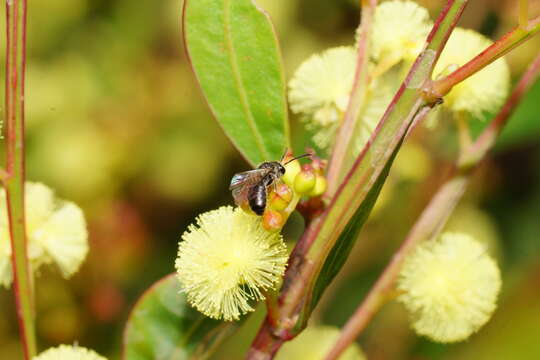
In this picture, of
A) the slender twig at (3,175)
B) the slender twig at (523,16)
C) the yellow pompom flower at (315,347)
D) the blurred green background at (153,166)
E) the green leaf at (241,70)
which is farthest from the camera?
the blurred green background at (153,166)

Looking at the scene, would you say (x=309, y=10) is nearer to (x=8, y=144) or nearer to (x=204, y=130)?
(x=204, y=130)

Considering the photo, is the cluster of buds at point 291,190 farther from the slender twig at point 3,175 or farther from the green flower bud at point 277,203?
the slender twig at point 3,175

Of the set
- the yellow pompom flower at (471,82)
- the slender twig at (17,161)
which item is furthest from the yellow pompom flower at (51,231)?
the yellow pompom flower at (471,82)

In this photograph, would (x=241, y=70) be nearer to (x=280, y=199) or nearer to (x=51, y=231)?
(x=280, y=199)

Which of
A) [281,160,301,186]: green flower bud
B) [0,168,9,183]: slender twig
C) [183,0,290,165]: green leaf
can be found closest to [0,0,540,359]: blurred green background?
[183,0,290,165]: green leaf

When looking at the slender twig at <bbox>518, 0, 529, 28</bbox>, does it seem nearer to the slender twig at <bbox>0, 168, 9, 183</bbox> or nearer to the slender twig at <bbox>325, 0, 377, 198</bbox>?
the slender twig at <bbox>325, 0, 377, 198</bbox>

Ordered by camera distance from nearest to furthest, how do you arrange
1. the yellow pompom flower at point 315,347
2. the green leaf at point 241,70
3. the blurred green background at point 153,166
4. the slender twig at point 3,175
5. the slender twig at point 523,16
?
the slender twig at point 523,16 → the slender twig at point 3,175 → the green leaf at point 241,70 → the yellow pompom flower at point 315,347 → the blurred green background at point 153,166
